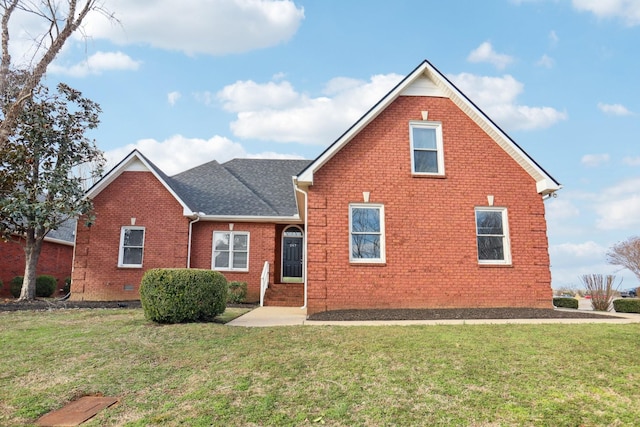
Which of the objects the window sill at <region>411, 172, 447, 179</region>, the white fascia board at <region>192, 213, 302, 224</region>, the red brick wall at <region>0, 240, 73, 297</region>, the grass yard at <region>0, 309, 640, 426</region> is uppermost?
the window sill at <region>411, 172, 447, 179</region>

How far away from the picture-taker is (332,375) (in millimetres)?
5250

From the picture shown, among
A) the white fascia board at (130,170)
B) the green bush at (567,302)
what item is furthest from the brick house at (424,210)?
the white fascia board at (130,170)

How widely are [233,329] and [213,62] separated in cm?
830

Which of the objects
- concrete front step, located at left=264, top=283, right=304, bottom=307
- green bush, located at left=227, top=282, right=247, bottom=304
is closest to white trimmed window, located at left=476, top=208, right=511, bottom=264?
concrete front step, located at left=264, top=283, right=304, bottom=307

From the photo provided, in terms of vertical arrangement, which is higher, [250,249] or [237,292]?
[250,249]

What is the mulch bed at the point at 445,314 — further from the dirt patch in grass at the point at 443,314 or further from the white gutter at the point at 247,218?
the white gutter at the point at 247,218

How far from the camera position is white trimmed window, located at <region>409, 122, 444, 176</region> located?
12.6m

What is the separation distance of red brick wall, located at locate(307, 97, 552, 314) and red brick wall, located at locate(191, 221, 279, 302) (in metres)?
6.19

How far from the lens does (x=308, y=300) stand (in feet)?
37.3

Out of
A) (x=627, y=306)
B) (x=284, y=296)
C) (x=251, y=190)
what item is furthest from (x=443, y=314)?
(x=251, y=190)

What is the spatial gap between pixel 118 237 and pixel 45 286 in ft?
22.2

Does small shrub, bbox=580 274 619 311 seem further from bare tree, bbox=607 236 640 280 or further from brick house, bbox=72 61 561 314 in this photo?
bare tree, bbox=607 236 640 280

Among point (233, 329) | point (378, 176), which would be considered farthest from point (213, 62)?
point (233, 329)

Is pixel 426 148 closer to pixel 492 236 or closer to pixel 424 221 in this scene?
pixel 424 221
